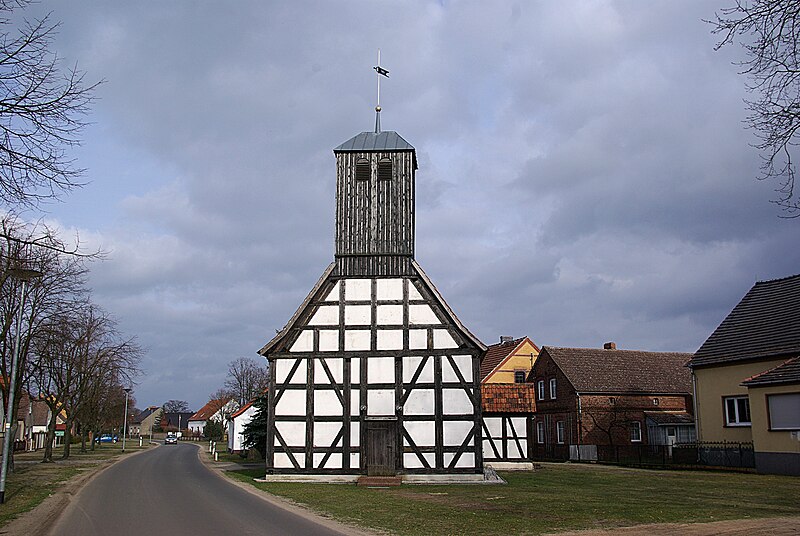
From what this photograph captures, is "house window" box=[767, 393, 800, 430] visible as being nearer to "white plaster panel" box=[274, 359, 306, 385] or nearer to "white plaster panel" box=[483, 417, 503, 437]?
"white plaster panel" box=[483, 417, 503, 437]

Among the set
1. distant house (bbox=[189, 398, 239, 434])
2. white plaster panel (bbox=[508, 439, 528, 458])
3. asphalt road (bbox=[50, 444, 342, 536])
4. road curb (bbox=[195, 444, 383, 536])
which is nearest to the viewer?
road curb (bbox=[195, 444, 383, 536])

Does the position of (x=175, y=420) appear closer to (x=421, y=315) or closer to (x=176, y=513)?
(x=421, y=315)

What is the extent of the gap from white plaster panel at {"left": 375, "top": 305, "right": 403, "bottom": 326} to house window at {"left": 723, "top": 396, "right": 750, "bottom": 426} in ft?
57.1

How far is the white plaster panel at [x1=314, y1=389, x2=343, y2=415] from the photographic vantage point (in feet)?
88.7

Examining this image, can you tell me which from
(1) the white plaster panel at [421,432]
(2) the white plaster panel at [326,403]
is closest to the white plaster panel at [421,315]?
(1) the white plaster panel at [421,432]

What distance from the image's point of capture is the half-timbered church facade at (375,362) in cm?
2659

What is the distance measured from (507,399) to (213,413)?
4587 inches

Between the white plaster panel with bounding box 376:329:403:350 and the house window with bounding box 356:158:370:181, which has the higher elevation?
the house window with bounding box 356:158:370:181

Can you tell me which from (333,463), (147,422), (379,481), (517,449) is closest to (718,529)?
(379,481)

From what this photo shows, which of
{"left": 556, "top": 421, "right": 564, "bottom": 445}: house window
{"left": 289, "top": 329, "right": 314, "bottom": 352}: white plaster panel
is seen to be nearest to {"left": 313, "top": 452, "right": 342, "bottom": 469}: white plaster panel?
{"left": 289, "top": 329, "right": 314, "bottom": 352}: white plaster panel

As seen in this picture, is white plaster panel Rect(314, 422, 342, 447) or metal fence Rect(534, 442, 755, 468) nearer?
white plaster panel Rect(314, 422, 342, 447)

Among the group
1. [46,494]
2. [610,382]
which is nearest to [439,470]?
[46,494]

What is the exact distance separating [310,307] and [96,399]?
3956cm

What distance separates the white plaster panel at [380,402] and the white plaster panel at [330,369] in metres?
1.32
